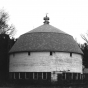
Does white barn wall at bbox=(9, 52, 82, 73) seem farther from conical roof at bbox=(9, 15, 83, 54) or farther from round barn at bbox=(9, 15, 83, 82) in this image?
conical roof at bbox=(9, 15, 83, 54)

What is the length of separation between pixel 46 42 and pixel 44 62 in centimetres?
317

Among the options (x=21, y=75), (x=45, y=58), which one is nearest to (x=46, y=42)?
(x=45, y=58)

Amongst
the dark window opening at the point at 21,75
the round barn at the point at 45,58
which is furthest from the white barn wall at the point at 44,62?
the dark window opening at the point at 21,75

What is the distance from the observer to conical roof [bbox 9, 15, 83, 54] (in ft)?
153

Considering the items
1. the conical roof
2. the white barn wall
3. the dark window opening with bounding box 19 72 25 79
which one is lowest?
the dark window opening with bounding box 19 72 25 79

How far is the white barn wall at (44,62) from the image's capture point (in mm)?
45938

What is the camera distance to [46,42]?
47.4 meters

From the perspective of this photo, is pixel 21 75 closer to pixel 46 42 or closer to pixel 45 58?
pixel 45 58

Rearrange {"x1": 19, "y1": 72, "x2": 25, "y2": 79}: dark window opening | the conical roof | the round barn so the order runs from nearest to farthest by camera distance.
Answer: the round barn < {"x1": 19, "y1": 72, "x2": 25, "y2": 79}: dark window opening < the conical roof

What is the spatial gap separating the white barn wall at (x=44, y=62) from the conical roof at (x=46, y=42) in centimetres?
73

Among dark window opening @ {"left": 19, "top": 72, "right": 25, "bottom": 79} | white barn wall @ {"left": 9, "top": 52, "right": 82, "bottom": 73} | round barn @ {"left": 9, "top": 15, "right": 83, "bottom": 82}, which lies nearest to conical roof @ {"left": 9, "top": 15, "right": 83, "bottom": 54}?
round barn @ {"left": 9, "top": 15, "right": 83, "bottom": 82}

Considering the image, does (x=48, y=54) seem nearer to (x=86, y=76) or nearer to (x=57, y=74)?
(x=57, y=74)

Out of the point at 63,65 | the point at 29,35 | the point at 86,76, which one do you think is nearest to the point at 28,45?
the point at 29,35

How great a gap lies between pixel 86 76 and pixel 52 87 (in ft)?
64.4
